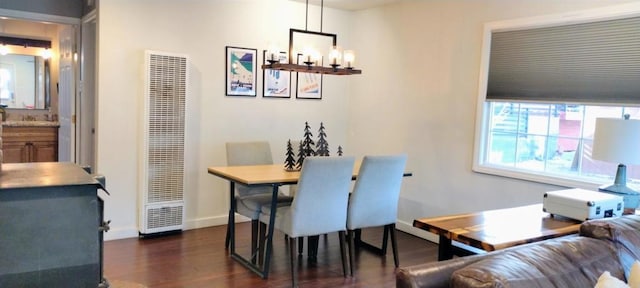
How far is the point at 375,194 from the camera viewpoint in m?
3.78

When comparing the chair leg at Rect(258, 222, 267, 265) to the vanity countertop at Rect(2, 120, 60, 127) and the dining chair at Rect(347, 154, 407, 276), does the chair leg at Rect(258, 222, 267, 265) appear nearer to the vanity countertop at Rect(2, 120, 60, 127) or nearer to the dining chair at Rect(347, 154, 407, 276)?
the dining chair at Rect(347, 154, 407, 276)

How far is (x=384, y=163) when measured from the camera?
3688 millimetres

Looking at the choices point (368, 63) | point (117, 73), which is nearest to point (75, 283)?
point (117, 73)

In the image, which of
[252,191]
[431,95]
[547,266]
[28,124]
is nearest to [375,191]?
[252,191]

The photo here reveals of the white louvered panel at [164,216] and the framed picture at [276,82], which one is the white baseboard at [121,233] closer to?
the white louvered panel at [164,216]

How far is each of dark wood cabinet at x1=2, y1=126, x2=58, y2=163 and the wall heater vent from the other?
303cm

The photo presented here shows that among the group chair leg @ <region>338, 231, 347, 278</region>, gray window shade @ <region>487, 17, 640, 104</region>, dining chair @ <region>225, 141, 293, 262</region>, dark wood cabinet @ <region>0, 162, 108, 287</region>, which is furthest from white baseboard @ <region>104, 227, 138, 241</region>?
gray window shade @ <region>487, 17, 640, 104</region>

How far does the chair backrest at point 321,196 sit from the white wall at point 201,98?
1791 millimetres

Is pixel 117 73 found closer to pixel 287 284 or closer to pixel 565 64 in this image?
pixel 287 284

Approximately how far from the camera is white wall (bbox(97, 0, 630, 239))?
167 inches

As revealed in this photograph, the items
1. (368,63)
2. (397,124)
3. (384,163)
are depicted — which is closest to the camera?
(384,163)

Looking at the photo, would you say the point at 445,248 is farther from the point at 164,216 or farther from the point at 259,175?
the point at 164,216

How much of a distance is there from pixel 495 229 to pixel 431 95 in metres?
2.47

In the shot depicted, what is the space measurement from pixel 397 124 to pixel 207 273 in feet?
8.33
